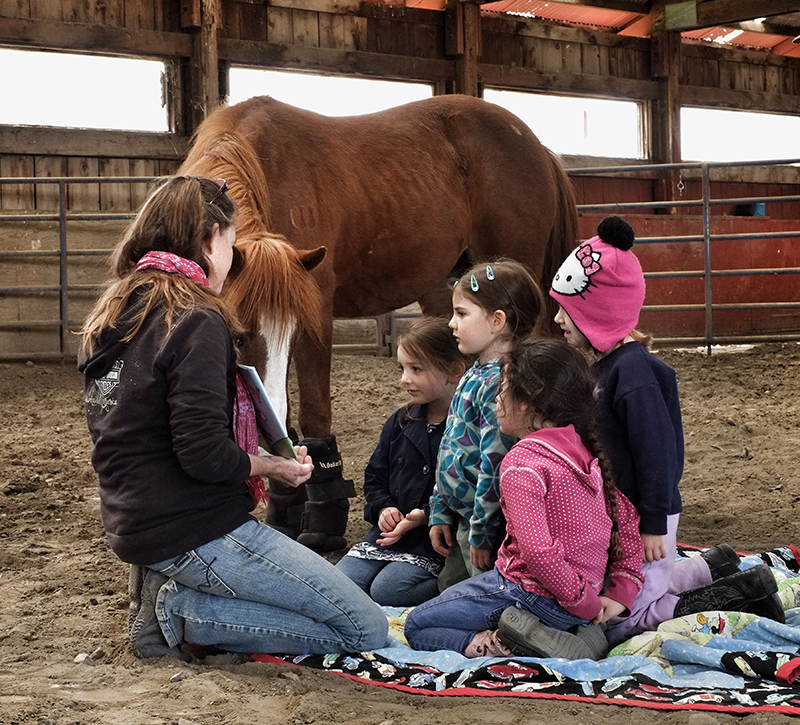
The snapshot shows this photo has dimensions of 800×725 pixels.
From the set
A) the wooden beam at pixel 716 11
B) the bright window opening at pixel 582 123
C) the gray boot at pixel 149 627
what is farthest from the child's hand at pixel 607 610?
the bright window opening at pixel 582 123

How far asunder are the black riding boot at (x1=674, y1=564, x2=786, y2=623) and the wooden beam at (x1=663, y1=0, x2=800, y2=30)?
7.61m

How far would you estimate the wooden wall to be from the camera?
22.8ft

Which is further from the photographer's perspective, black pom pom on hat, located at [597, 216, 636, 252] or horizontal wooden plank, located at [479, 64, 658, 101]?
horizontal wooden plank, located at [479, 64, 658, 101]

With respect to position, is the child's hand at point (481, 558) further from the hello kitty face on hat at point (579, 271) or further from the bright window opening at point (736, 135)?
the bright window opening at point (736, 135)

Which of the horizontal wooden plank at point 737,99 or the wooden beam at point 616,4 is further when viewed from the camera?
the horizontal wooden plank at point 737,99

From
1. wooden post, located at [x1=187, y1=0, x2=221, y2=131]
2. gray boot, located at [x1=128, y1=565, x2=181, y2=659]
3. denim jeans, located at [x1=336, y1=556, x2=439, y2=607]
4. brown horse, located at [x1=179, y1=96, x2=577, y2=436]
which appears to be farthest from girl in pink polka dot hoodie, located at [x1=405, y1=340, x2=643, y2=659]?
wooden post, located at [x1=187, y1=0, x2=221, y2=131]

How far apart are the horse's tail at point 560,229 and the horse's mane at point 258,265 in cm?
180

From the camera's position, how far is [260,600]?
1.96 metres

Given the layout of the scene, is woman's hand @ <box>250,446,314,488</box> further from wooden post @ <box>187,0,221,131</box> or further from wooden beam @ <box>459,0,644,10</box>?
wooden beam @ <box>459,0,644,10</box>

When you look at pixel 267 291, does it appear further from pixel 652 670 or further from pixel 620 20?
pixel 620 20

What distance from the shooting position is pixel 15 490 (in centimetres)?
380

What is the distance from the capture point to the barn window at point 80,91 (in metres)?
7.16

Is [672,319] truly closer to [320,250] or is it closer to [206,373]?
[320,250]

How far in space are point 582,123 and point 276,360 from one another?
8.30 metres
